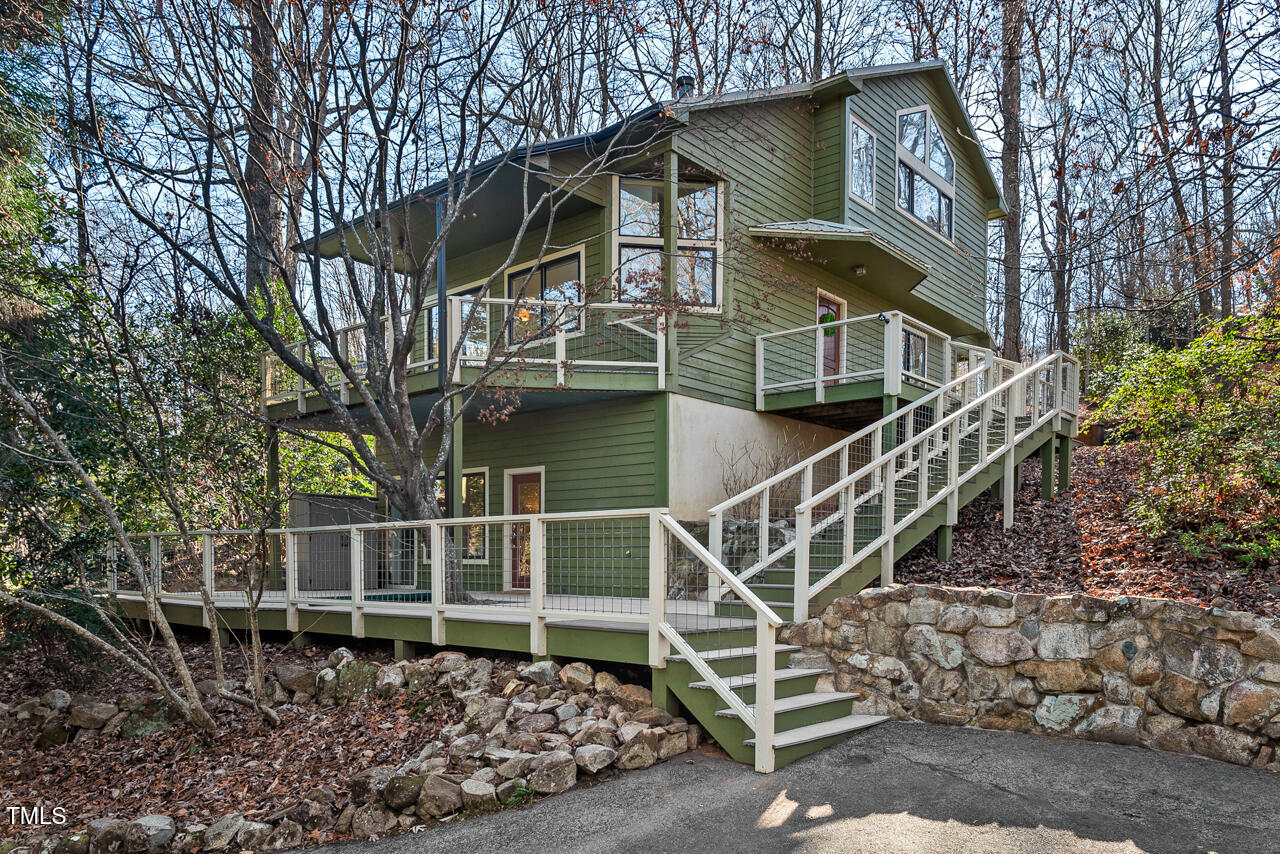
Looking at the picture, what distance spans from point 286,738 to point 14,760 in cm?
294

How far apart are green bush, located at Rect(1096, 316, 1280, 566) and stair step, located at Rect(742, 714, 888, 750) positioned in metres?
3.18

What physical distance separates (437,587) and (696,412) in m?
4.70

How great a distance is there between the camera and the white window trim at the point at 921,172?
14680 millimetres

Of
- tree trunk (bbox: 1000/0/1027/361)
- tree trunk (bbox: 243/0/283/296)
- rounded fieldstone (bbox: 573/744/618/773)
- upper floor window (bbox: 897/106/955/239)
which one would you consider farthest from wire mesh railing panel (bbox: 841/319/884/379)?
rounded fieldstone (bbox: 573/744/618/773)

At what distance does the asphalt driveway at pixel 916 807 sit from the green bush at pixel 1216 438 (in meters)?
2.66

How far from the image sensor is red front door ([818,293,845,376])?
13.4m

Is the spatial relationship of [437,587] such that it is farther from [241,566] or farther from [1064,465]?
[1064,465]

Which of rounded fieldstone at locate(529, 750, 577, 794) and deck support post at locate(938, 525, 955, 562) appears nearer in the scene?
rounded fieldstone at locate(529, 750, 577, 794)

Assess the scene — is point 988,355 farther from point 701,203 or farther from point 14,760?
point 14,760

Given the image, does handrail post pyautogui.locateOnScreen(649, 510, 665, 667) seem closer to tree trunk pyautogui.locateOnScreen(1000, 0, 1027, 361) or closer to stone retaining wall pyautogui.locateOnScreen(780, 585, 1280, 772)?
stone retaining wall pyautogui.locateOnScreen(780, 585, 1280, 772)

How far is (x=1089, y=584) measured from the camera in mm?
7051

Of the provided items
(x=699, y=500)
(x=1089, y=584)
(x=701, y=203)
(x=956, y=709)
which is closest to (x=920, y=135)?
(x=701, y=203)

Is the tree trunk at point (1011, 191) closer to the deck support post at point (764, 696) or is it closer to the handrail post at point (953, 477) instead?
the handrail post at point (953, 477)

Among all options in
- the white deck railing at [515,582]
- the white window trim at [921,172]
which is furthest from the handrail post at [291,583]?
the white window trim at [921,172]
